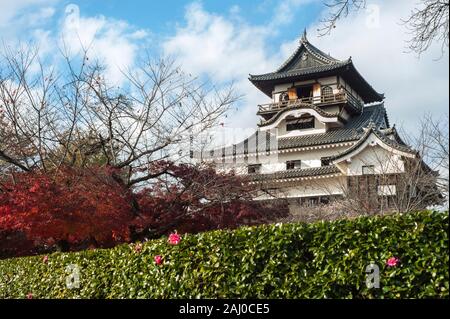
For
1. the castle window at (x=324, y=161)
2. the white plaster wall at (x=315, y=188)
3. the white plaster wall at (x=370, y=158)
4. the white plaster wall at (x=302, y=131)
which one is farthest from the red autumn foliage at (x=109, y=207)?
the white plaster wall at (x=302, y=131)

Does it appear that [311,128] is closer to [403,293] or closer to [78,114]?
[78,114]

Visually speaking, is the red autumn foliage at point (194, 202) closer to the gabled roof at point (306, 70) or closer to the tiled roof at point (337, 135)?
the tiled roof at point (337, 135)

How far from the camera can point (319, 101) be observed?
94.5 ft

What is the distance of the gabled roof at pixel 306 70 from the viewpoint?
93.7ft

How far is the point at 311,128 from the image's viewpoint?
28344mm

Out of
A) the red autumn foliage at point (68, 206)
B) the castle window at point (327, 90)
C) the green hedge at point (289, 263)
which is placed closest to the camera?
the green hedge at point (289, 263)

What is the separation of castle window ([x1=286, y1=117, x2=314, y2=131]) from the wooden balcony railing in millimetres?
988

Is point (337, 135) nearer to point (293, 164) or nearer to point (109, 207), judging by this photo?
point (293, 164)

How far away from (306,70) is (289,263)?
25298 mm

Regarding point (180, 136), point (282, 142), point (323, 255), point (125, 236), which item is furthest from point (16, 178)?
point (282, 142)

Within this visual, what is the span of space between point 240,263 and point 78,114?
300 inches

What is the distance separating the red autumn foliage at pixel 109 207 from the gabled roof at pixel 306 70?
59.1ft

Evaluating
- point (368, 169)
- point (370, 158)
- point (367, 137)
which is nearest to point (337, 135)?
point (367, 137)

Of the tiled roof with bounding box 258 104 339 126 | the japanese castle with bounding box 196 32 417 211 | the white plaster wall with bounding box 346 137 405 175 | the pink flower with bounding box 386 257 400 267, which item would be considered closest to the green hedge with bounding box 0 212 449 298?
the pink flower with bounding box 386 257 400 267
